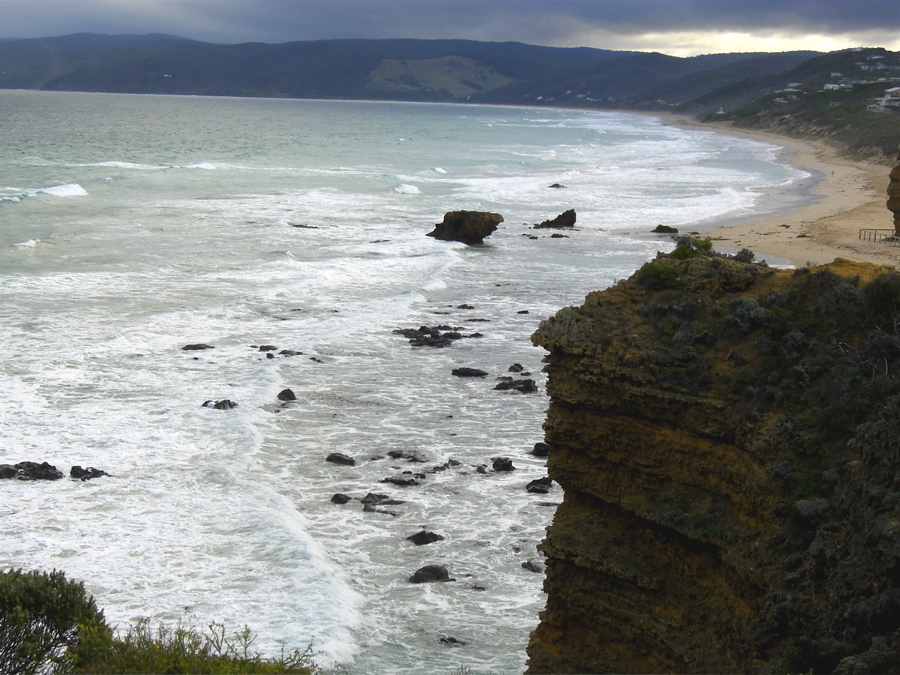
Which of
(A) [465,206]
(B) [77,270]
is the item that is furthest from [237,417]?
(A) [465,206]

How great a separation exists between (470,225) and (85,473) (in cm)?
2743

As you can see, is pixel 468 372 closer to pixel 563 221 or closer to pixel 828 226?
pixel 563 221

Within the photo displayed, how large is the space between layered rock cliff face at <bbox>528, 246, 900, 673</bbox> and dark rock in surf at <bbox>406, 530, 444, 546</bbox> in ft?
15.2

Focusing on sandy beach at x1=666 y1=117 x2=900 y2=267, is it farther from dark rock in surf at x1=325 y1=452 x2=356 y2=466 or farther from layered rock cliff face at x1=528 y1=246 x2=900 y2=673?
layered rock cliff face at x1=528 y1=246 x2=900 y2=673

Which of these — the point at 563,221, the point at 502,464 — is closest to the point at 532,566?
the point at 502,464

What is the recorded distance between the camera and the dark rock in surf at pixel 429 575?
12.1 metres

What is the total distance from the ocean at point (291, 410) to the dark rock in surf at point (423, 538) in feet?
0.42

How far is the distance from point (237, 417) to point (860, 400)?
12.9 metres

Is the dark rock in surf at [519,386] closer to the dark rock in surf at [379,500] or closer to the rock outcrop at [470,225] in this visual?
the dark rock in surf at [379,500]

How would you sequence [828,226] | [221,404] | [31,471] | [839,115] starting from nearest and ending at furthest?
[31,471] < [221,404] < [828,226] < [839,115]

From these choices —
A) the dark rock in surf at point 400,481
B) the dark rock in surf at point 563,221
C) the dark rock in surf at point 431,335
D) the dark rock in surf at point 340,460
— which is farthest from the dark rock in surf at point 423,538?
Result: the dark rock in surf at point 563,221

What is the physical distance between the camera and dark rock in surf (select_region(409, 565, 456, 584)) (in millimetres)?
12102

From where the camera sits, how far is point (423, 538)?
43.5ft

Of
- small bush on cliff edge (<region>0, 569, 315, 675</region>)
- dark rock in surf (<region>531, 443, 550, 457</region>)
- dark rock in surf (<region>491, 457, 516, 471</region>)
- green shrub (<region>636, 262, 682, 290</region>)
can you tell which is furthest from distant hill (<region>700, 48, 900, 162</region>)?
small bush on cliff edge (<region>0, 569, 315, 675</region>)
